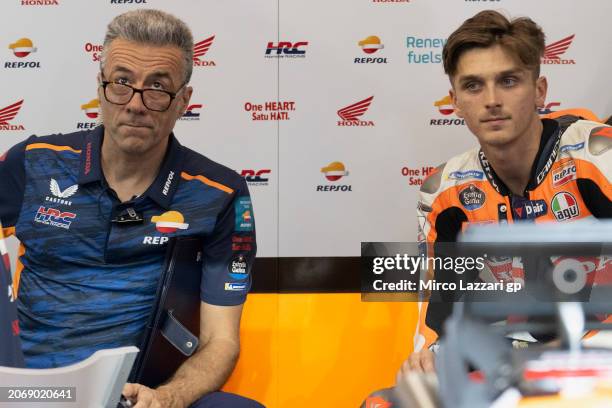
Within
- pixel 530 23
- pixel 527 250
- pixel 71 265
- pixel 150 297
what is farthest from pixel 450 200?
pixel 527 250

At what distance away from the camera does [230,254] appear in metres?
1.96

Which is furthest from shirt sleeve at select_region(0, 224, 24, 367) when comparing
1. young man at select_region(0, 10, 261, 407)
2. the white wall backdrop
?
the white wall backdrop

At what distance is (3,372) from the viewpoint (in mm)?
798

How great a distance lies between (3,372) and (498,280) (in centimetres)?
108

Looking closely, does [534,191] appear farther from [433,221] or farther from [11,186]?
[11,186]

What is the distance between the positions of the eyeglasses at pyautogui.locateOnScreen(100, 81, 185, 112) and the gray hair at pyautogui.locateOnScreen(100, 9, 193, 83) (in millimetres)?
81

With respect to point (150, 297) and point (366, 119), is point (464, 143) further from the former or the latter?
point (150, 297)

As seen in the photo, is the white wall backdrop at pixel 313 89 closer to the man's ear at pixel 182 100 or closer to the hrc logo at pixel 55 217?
the man's ear at pixel 182 100

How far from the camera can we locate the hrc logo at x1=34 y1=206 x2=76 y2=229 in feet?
6.18

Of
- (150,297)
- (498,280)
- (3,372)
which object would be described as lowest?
(150,297)

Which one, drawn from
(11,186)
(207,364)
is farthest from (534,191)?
(11,186)

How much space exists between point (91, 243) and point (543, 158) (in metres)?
1.20

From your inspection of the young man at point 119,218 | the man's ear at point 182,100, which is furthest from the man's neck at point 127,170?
the man's ear at point 182,100

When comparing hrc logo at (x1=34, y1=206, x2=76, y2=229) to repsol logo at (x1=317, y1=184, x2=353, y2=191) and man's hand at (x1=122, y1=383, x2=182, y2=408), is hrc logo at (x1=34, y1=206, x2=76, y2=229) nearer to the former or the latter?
man's hand at (x1=122, y1=383, x2=182, y2=408)
